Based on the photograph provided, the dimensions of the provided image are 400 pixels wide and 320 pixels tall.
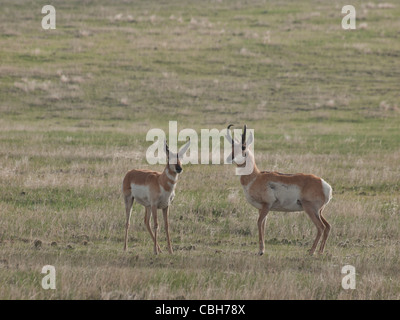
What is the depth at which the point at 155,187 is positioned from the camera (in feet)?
39.6

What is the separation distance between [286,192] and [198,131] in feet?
65.4

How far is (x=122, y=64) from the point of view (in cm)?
4516

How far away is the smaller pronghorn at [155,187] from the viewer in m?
11.8

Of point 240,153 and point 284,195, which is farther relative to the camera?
point 240,153

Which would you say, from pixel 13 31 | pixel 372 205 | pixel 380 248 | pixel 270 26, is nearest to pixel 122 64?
pixel 13 31

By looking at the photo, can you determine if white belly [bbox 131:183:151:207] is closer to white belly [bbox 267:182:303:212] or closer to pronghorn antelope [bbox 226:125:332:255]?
pronghorn antelope [bbox 226:125:332:255]

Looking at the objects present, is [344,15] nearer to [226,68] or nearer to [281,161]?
[226,68]

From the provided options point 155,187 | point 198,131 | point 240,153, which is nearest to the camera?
point 155,187

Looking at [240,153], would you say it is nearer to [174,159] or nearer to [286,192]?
[286,192]

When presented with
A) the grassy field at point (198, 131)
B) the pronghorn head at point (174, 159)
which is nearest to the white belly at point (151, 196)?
the pronghorn head at point (174, 159)

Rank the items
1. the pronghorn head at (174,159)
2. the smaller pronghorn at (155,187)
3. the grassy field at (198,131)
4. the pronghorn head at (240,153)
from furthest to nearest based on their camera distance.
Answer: the pronghorn head at (240,153), the smaller pronghorn at (155,187), the pronghorn head at (174,159), the grassy field at (198,131)

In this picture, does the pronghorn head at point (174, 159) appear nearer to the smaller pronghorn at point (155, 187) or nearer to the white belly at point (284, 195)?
the smaller pronghorn at point (155, 187)

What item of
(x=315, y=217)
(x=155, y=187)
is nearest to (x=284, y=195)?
(x=315, y=217)

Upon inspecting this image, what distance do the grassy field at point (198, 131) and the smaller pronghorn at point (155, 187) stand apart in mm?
694
